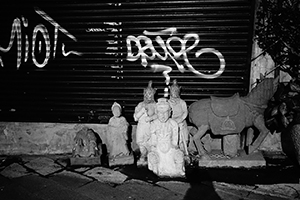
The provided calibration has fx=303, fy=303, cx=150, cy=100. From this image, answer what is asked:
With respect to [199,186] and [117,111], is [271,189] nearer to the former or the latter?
[199,186]

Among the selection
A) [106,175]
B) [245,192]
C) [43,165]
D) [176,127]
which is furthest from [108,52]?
[245,192]

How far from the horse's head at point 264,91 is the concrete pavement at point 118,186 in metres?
1.60

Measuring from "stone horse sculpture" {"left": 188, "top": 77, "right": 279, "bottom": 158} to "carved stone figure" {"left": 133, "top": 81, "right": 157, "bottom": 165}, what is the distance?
0.94 meters

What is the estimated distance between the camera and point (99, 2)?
734 cm

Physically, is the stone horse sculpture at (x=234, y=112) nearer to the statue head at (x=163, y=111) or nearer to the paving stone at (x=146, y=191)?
the statue head at (x=163, y=111)

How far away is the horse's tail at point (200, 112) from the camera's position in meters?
6.72

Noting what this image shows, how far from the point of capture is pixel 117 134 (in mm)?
6922

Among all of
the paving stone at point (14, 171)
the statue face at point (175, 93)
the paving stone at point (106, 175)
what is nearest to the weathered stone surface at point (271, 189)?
the paving stone at point (106, 175)

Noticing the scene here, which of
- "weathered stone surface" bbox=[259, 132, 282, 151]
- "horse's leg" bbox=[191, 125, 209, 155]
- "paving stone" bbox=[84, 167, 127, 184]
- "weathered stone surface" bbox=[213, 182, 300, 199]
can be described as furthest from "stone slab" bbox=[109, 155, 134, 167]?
"weathered stone surface" bbox=[259, 132, 282, 151]

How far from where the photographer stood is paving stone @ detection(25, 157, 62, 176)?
6801 mm

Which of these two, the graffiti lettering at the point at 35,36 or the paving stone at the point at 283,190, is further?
the graffiti lettering at the point at 35,36

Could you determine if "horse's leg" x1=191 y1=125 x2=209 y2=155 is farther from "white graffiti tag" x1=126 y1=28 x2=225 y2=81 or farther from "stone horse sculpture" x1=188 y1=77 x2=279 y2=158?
"white graffiti tag" x1=126 y1=28 x2=225 y2=81

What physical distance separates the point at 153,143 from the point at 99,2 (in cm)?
364

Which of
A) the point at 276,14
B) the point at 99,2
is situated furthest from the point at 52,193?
the point at 276,14
